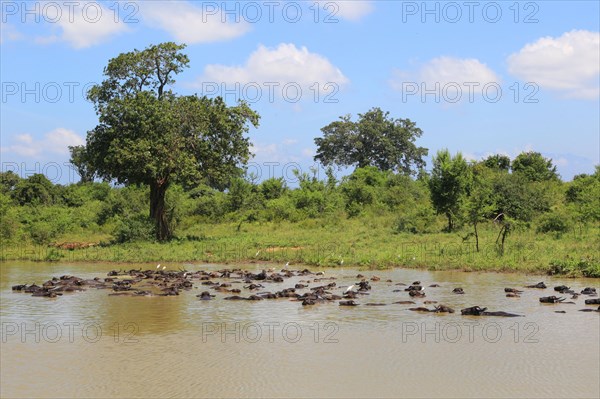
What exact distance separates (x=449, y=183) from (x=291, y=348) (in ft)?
66.5

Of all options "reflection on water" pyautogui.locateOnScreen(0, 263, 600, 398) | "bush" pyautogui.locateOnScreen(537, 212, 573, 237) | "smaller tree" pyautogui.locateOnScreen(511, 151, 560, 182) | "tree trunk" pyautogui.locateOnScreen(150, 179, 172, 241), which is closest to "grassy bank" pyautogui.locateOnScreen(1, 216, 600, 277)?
"bush" pyautogui.locateOnScreen(537, 212, 573, 237)

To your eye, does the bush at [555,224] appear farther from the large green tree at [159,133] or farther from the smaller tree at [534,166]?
the smaller tree at [534,166]

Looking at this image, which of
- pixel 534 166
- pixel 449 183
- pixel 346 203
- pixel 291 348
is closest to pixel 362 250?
pixel 449 183

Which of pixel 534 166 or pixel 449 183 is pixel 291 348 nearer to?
pixel 449 183

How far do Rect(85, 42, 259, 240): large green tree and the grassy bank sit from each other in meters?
2.93

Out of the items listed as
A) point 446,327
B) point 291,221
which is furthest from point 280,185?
point 446,327

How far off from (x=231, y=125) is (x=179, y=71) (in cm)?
333

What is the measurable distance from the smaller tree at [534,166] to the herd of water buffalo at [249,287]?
2980 centimetres

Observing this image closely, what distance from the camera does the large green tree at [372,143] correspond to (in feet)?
208

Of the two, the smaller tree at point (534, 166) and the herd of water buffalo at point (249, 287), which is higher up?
the smaller tree at point (534, 166)

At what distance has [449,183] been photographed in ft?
99.0

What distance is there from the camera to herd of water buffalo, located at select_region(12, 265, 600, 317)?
15336mm

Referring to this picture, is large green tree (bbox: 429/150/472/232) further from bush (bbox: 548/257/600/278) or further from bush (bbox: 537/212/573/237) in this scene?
bush (bbox: 548/257/600/278)

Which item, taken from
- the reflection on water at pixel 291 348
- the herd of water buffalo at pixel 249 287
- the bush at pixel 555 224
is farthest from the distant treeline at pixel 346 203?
the reflection on water at pixel 291 348
